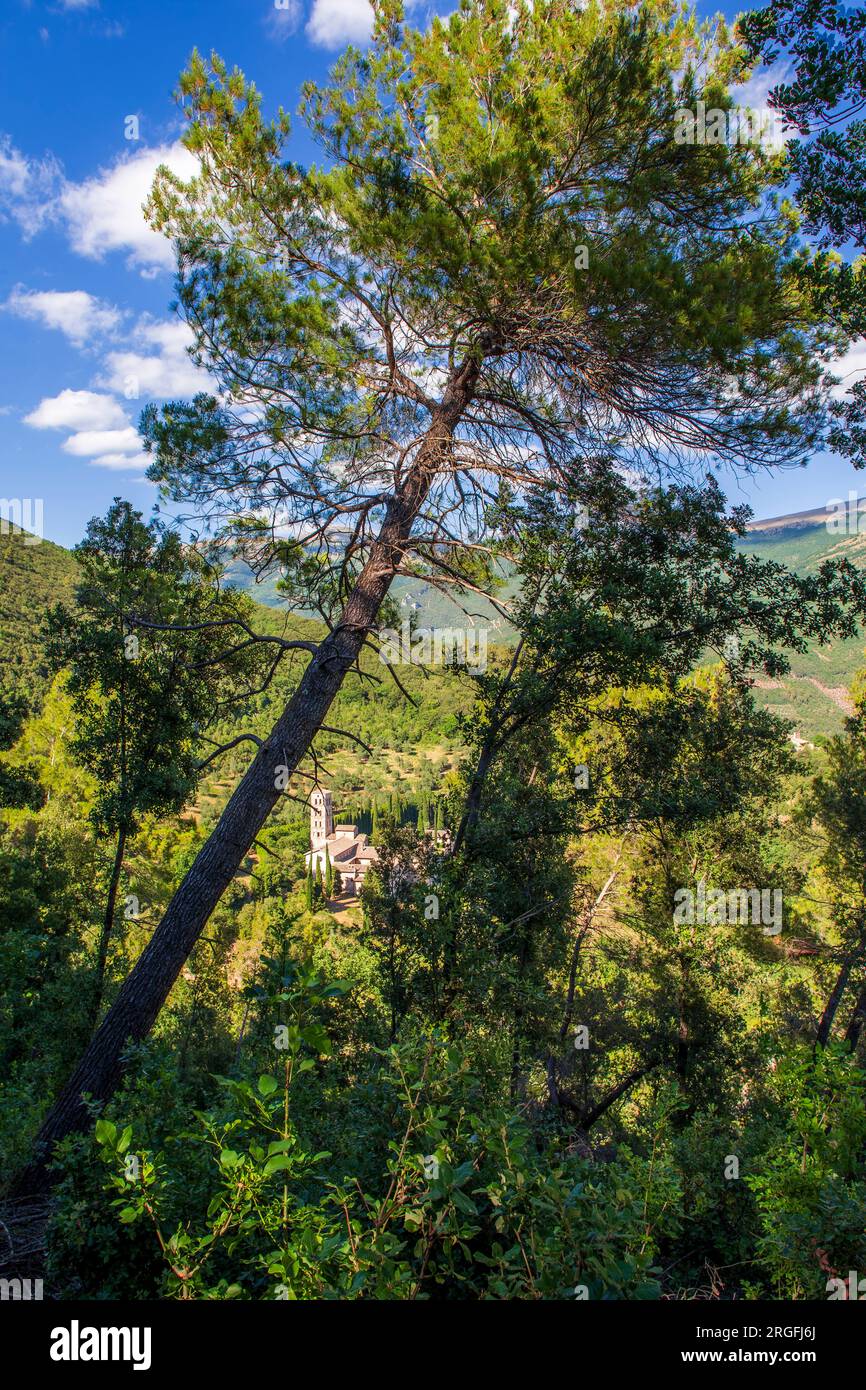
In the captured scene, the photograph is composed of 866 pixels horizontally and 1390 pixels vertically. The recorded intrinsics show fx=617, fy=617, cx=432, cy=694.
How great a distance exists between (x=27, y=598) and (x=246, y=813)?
36961 millimetres

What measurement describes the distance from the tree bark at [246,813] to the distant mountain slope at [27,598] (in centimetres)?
1585

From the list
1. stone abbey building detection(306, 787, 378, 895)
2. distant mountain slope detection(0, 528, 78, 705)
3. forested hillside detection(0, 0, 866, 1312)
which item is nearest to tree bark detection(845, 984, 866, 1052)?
forested hillside detection(0, 0, 866, 1312)

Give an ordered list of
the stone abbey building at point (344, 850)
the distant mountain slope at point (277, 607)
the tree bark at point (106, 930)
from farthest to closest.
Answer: the stone abbey building at point (344, 850) < the tree bark at point (106, 930) < the distant mountain slope at point (277, 607)

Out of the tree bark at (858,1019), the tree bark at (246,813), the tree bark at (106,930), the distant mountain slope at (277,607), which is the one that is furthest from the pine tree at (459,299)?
the tree bark at (858,1019)

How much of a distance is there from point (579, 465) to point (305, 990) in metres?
5.44

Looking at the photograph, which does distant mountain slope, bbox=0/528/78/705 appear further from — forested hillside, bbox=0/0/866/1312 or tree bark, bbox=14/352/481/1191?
tree bark, bbox=14/352/481/1191

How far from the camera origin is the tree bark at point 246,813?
4777mm

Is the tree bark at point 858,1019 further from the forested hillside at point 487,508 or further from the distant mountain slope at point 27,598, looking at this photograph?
the distant mountain slope at point 27,598

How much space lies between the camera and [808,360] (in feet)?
17.5

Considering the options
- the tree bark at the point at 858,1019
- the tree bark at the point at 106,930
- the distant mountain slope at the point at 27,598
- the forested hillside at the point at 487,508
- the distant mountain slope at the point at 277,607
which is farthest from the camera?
the distant mountain slope at the point at 27,598

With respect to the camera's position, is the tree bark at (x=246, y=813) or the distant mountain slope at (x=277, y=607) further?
the distant mountain slope at (x=277, y=607)

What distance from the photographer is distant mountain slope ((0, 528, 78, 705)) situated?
959 inches
